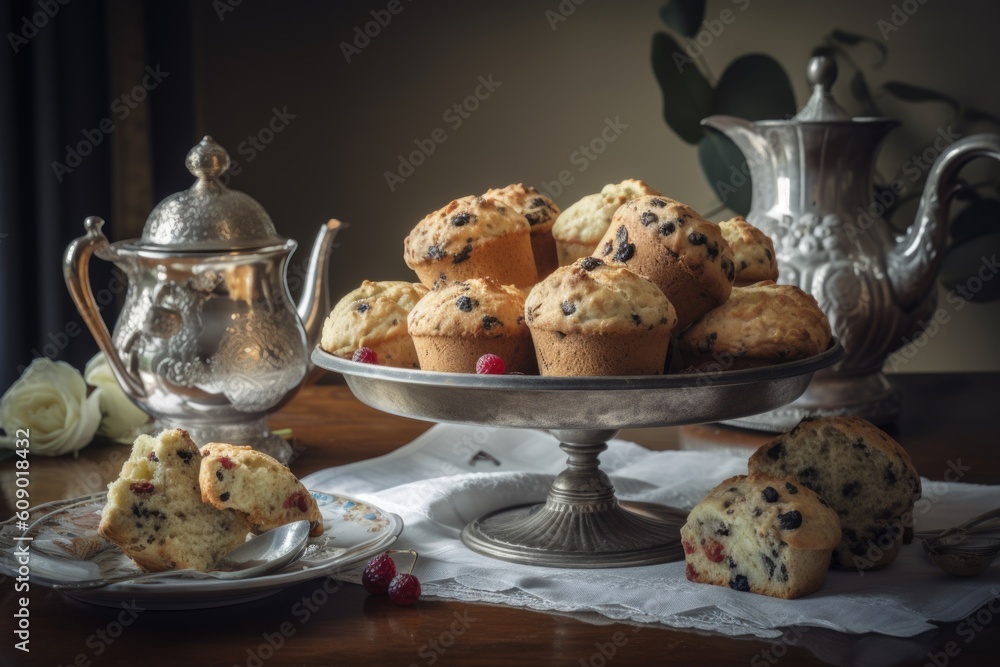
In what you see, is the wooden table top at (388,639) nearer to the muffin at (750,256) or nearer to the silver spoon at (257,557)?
the silver spoon at (257,557)

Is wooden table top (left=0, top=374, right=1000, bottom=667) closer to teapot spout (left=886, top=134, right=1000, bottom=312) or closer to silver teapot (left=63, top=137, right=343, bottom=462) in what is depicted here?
silver teapot (left=63, top=137, right=343, bottom=462)

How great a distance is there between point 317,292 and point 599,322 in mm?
829

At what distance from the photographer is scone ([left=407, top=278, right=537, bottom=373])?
139 cm

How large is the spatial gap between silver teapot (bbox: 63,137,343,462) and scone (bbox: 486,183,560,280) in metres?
0.43

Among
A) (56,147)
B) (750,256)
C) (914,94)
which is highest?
(914,94)

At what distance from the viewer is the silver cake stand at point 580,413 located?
1.25 meters

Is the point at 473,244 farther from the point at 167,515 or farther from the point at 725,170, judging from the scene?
the point at 725,170

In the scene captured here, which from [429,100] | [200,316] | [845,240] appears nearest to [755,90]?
[429,100]

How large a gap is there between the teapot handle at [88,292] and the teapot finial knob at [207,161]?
0.19 m

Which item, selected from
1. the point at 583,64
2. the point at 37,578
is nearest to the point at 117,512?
the point at 37,578

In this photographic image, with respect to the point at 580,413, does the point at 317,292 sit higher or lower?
higher

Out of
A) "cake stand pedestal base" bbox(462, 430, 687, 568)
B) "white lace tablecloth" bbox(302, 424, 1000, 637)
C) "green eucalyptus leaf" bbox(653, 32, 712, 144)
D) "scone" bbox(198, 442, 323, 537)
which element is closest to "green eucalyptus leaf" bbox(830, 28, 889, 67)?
"green eucalyptus leaf" bbox(653, 32, 712, 144)

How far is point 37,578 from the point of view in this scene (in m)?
1.16

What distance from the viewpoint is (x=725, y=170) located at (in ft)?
11.1
